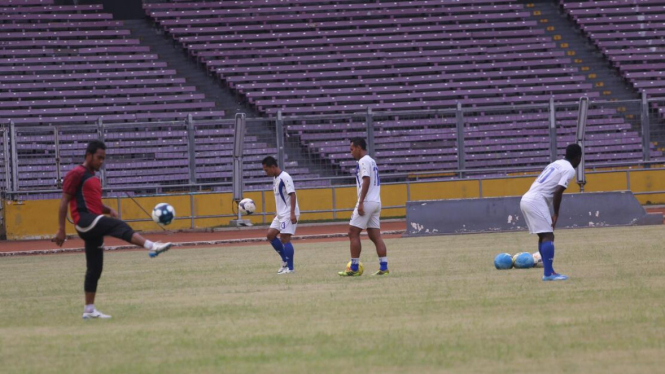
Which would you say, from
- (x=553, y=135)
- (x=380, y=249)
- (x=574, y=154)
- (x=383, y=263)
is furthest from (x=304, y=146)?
(x=574, y=154)

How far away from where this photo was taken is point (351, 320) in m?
10.5

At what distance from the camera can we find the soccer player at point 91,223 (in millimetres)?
11461

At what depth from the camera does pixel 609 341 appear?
866cm

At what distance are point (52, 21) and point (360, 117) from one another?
46.1 ft

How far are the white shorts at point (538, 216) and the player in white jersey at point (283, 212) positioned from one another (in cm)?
450

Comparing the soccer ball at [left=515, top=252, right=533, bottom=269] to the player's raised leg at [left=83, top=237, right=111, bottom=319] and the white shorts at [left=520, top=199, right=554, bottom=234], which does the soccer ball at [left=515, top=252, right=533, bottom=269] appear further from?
the player's raised leg at [left=83, top=237, right=111, bottom=319]

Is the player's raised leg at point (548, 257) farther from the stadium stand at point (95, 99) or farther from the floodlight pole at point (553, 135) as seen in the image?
the floodlight pole at point (553, 135)

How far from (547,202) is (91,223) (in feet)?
19.8

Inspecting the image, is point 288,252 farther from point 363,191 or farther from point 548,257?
point 548,257

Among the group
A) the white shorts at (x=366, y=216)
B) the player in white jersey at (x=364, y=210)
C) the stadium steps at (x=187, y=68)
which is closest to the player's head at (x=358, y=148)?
the player in white jersey at (x=364, y=210)

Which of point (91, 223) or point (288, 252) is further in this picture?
point (288, 252)

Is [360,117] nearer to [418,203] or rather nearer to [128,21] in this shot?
[418,203]

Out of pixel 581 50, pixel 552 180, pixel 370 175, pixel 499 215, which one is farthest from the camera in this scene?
pixel 581 50

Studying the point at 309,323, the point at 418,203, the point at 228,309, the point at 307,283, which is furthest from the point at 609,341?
the point at 418,203
